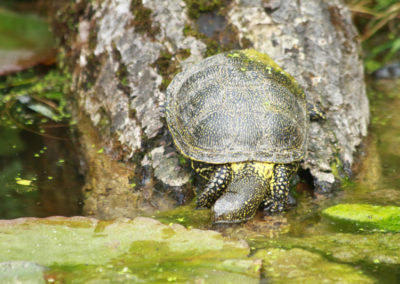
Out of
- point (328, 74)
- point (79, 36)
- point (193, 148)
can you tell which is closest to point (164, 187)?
point (193, 148)

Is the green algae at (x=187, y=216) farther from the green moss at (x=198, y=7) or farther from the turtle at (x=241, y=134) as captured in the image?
the green moss at (x=198, y=7)

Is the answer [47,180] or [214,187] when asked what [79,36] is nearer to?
[47,180]

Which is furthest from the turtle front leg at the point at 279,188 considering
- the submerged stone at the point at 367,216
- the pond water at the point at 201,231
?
the submerged stone at the point at 367,216

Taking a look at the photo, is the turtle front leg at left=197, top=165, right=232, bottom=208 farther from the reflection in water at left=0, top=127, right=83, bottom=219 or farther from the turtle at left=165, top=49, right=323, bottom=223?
the reflection in water at left=0, top=127, right=83, bottom=219

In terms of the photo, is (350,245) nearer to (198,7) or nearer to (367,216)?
(367,216)

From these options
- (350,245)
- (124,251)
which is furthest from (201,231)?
(350,245)
